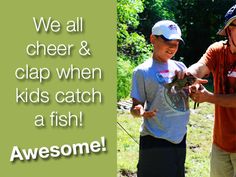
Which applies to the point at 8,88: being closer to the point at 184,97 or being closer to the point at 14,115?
the point at 14,115

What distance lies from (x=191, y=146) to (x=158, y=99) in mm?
3868

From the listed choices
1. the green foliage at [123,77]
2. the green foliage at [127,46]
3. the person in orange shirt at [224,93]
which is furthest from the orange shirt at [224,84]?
the green foliage at [123,77]

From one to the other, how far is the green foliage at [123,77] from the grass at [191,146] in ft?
2.08

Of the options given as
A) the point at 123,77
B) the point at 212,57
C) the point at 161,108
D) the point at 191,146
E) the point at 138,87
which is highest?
the point at 212,57

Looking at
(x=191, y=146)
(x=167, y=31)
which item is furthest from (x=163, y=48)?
(x=191, y=146)

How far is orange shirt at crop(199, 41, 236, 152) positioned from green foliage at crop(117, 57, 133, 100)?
3850 mm

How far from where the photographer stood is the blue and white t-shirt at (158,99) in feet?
10.3

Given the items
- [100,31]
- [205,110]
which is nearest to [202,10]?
[205,110]

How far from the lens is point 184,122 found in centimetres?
323

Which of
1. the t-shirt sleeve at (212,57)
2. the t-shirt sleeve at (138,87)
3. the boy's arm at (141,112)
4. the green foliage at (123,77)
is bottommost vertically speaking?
the green foliage at (123,77)

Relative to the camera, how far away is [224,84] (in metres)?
3.26

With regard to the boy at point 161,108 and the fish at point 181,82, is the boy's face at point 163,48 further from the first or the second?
the fish at point 181,82

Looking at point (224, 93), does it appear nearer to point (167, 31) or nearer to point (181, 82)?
point (181, 82)

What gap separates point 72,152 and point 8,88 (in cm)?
96
